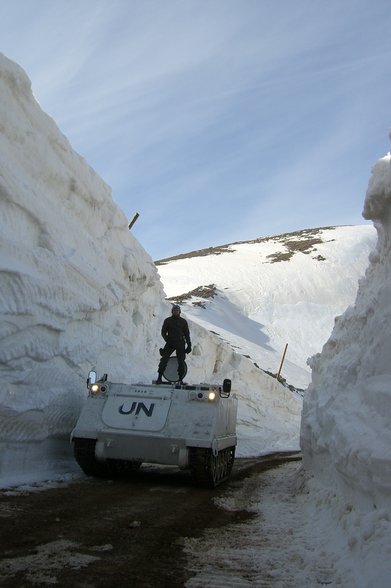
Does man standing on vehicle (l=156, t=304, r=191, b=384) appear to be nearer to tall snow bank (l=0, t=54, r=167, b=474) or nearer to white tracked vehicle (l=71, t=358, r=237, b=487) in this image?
white tracked vehicle (l=71, t=358, r=237, b=487)

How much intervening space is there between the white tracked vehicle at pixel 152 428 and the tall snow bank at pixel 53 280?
0.87 metres

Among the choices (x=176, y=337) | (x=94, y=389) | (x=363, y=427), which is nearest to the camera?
(x=363, y=427)

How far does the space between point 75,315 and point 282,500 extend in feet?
17.4

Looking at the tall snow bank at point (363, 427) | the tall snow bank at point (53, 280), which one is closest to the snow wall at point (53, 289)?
the tall snow bank at point (53, 280)

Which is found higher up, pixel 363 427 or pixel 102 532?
pixel 363 427

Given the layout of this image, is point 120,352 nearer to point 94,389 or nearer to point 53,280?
point 53,280

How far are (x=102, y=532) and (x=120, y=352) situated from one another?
8252mm

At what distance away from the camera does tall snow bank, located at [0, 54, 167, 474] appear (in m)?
9.64

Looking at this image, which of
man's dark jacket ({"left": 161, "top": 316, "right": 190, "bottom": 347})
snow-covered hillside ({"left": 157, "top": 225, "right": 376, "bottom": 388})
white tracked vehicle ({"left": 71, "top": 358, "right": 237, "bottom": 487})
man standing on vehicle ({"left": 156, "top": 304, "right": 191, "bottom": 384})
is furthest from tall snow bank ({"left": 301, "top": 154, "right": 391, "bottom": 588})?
snow-covered hillside ({"left": 157, "top": 225, "right": 376, "bottom": 388})

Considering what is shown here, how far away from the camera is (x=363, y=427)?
19.7 feet

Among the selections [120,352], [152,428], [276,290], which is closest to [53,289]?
[120,352]

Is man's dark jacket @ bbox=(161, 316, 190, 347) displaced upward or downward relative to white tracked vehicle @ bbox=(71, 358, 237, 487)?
upward

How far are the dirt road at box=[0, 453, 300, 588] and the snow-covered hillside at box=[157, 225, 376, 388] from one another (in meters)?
27.2

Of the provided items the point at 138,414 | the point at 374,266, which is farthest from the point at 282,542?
the point at 374,266
